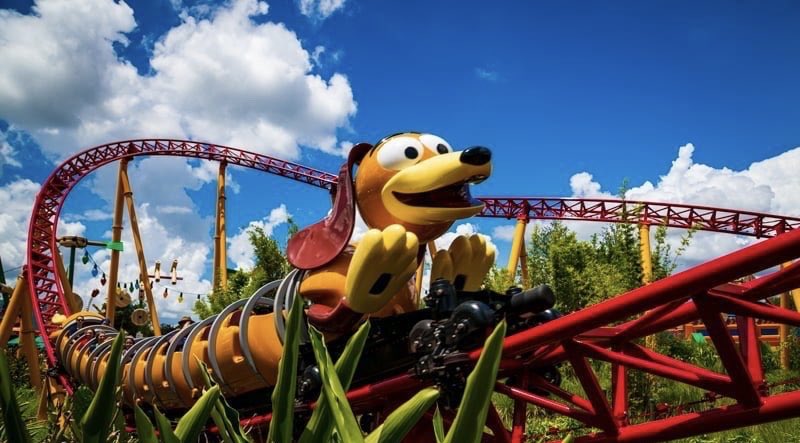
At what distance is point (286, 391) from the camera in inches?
35.4

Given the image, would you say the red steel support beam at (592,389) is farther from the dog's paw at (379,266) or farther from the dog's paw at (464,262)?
the dog's paw at (464,262)

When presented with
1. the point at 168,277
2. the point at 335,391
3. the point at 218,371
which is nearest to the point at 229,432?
the point at 335,391

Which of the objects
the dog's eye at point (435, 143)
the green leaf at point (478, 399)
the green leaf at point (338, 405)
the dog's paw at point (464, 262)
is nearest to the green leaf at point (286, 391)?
the green leaf at point (338, 405)

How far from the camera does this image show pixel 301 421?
282cm

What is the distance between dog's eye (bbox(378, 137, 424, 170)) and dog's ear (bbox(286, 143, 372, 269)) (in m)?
0.21

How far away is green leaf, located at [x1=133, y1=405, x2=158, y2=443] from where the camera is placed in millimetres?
785

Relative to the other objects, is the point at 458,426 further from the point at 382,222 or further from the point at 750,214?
the point at 750,214

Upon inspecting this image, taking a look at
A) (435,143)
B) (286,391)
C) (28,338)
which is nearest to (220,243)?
(28,338)

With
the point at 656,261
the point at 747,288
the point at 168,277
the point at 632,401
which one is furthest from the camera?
the point at 168,277

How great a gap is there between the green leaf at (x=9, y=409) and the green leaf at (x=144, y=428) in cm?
14

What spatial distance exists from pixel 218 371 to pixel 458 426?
272cm

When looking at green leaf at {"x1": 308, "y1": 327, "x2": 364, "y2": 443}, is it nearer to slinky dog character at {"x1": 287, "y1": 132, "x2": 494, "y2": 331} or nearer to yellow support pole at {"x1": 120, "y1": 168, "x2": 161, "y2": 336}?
slinky dog character at {"x1": 287, "y1": 132, "x2": 494, "y2": 331}

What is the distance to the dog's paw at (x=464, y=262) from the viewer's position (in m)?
3.21

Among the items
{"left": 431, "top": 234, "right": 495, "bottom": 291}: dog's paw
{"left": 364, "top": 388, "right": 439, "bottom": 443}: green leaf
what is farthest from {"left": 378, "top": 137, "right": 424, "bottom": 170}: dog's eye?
{"left": 364, "top": 388, "right": 439, "bottom": 443}: green leaf
